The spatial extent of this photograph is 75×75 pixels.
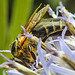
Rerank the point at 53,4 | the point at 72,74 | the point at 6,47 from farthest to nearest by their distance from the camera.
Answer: the point at 53,4
the point at 6,47
the point at 72,74

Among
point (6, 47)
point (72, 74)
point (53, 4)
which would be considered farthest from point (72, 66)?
point (53, 4)

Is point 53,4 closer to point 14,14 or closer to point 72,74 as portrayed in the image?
point 14,14

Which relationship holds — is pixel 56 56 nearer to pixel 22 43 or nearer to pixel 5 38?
pixel 22 43

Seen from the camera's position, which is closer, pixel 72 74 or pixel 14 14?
pixel 72 74

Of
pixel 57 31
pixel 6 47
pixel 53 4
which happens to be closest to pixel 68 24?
pixel 57 31

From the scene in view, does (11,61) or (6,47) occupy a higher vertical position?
(11,61)

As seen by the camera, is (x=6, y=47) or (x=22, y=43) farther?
(x=6, y=47)

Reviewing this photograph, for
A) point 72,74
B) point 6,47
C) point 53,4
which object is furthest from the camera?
point 53,4

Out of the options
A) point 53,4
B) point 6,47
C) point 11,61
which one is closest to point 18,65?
point 11,61

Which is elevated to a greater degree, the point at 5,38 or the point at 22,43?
the point at 22,43
